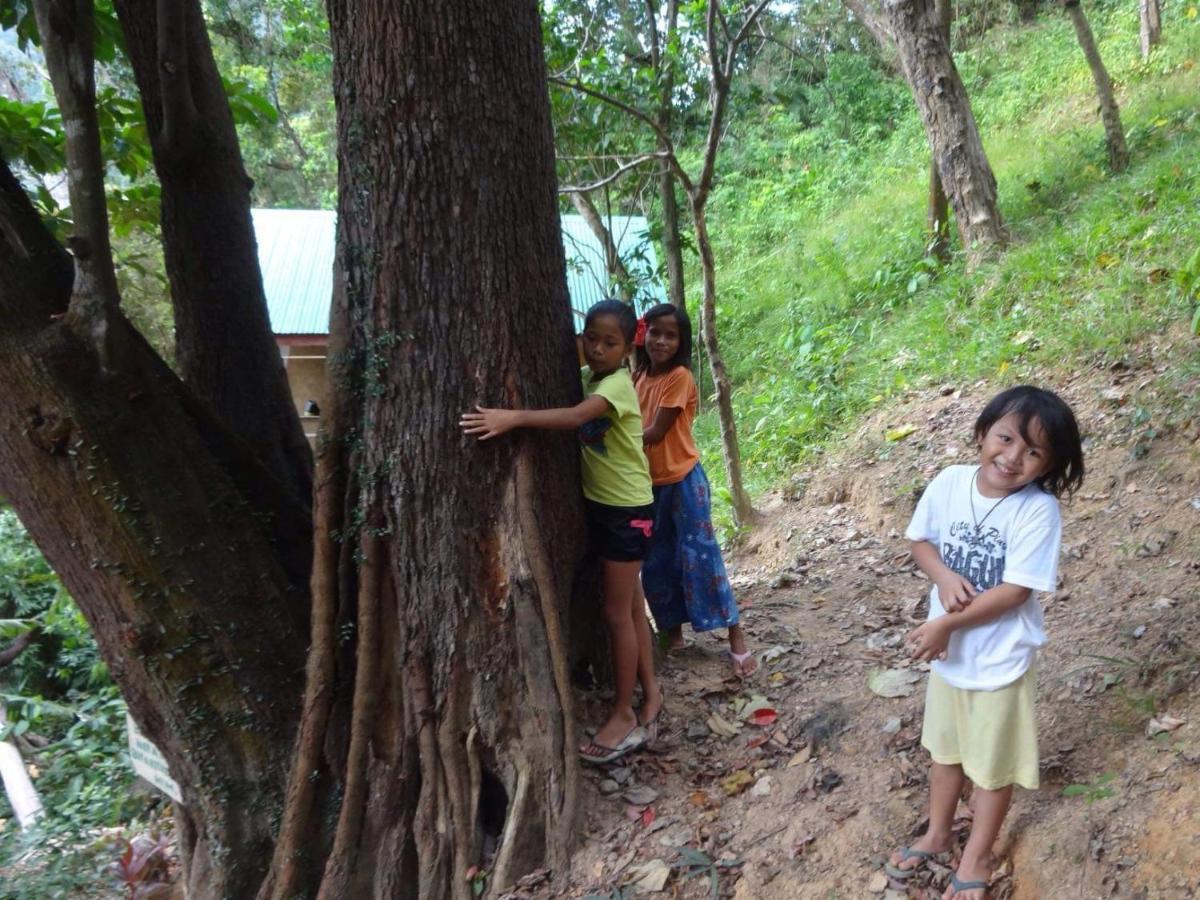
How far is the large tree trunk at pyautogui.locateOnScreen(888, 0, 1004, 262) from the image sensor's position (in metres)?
8.16

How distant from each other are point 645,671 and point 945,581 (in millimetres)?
1496

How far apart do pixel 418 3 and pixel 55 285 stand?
1.66 metres

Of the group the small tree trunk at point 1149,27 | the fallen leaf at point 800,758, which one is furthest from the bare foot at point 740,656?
the small tree trunk at point 1149,27

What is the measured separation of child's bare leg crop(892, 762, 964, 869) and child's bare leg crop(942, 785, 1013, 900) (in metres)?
0.09

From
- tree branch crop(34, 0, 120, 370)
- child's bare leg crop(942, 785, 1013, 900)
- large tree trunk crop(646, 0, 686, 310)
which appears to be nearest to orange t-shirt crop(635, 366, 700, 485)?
child's bare leg crop(942, 785, 1013, 900)

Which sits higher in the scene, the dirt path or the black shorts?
the black shorts

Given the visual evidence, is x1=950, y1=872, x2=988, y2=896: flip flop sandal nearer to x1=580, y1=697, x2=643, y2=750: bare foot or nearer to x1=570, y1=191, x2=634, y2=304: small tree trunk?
x1=580, y1=697, x2=643, y2=750: bare foot

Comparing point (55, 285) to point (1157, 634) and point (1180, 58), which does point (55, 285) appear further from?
point (1180, 58)

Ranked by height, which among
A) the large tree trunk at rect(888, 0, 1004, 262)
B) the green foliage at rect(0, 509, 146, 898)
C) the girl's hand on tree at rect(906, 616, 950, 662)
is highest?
the large tree trunk at rect(888, 0, 1004, 262)

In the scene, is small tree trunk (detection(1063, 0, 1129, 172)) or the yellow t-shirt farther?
small tree trunk (detection(1063, 0, 1129, 172))

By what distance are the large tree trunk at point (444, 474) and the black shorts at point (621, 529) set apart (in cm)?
14

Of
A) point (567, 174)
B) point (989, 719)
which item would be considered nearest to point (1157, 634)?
point (989, 719)

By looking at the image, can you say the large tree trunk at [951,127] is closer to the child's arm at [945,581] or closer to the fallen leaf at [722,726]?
the fallen leaf at [722,726]

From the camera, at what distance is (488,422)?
9.78ft
